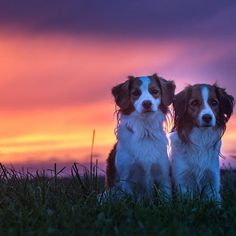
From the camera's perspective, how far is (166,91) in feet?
27.9

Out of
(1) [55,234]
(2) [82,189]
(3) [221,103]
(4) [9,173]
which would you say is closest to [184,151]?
(3) [221,103]

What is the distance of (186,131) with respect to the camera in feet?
27.9

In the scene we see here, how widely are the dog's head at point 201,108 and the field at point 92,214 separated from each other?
1328mm

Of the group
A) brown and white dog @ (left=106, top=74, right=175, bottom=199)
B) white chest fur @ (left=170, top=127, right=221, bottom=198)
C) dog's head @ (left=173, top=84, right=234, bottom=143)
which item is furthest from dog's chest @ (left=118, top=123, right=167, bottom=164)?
dog's head @ (left=173, top=84, right=234, bottom=143)

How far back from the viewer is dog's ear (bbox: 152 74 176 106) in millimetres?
8438

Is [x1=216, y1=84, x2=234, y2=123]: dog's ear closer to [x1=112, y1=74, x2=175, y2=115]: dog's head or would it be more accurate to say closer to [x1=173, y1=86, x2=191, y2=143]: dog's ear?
[x1=173, y1=86, x2=191, y2=143]: dog's ear

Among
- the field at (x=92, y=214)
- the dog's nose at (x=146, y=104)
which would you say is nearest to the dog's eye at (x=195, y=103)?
the dog's nose at (x=146, y=104)

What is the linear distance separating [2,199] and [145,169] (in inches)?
102

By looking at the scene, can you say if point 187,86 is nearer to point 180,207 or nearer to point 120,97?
point 120,97

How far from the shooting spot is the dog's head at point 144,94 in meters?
8.15

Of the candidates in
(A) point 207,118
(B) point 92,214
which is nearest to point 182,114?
(A) point 207,118

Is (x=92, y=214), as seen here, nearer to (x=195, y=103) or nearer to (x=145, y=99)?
(x=145, y=99)

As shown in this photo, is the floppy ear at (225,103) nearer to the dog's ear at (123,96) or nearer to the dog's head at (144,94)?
the dog's head at (144,94)

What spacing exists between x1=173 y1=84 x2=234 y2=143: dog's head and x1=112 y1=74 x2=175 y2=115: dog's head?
7.8 inches
